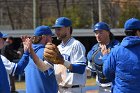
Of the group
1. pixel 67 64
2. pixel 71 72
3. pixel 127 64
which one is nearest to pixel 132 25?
pixel 127 64

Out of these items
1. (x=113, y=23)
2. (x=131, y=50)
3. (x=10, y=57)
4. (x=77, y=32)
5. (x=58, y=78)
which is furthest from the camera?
(x=113, y=23)

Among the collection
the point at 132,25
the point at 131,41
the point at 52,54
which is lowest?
the point at 52,54

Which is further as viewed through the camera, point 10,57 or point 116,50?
point 10,57

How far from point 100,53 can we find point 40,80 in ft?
4.90

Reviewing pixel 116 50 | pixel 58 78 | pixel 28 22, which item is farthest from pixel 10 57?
pixel 28 22

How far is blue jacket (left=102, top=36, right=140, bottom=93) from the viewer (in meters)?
5.50

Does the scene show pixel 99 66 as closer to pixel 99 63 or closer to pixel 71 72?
pixel 99 63

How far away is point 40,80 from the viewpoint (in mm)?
6016

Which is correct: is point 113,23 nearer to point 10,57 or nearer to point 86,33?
point 86,33

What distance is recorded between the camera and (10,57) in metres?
14.0

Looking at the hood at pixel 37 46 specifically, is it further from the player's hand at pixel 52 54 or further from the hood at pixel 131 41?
the hood at pixel 131 41

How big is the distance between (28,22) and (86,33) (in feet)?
17.3

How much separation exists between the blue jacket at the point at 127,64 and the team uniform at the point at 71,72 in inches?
32.6

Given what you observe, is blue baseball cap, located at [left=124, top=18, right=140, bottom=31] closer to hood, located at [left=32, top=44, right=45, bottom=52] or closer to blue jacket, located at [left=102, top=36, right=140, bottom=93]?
blue jacket, located at [left=102, top=36, right=140, bottom=93]
